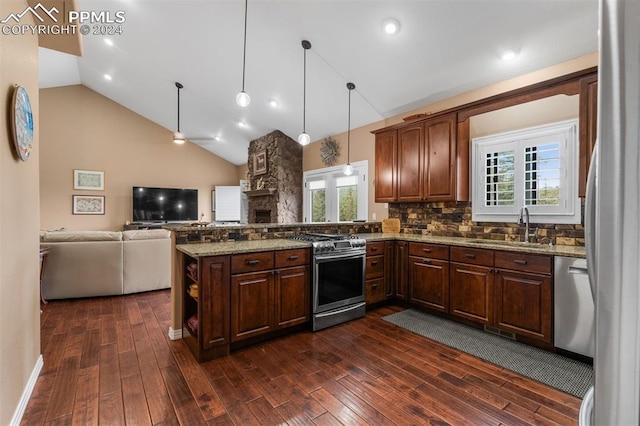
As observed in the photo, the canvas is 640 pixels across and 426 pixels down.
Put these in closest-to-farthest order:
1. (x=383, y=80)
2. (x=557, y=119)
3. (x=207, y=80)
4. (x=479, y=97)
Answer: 1. (x=557, y=119)
2. (x=479, y=97)
3. (x=383, y=80)
4. (x=207, y=80)

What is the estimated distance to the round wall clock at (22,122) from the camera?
1.68m

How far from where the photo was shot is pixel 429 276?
3.44 m

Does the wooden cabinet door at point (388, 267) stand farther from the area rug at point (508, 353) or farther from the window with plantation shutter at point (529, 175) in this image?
the window with plantation shutter at point (529, 175)

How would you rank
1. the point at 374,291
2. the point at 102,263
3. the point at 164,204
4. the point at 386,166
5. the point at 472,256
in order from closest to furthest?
the point at 472,256 → the point at 374,291 → the point at 102,263 → the point at 386,166 → the point at 164,204

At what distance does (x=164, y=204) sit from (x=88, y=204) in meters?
1.67

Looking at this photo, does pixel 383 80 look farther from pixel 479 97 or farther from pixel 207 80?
pixel 207 80

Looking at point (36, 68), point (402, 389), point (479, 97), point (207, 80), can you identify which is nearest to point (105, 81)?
point (207, 80)

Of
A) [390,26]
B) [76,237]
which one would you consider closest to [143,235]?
[76,237]

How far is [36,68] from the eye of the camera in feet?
7.41

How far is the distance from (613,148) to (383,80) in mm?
3865

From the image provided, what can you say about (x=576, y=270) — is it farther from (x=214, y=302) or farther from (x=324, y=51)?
(x=324, y=51)

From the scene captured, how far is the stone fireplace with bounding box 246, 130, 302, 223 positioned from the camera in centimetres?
653

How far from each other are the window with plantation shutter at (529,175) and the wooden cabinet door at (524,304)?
85 cm

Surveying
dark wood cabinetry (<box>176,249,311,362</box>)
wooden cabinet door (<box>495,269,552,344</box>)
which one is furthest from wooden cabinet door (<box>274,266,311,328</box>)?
wooden cabinet door (<box>495,269,552,344</box>)
